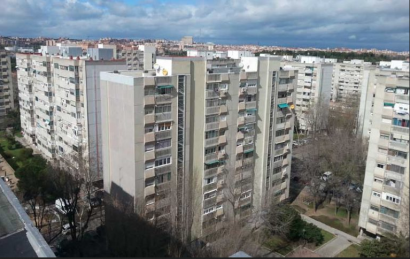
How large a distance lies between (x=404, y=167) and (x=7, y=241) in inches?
286

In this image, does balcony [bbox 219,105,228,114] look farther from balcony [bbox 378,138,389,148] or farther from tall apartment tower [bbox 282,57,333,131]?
tall apartment tower [bbox 282,57,333,131]

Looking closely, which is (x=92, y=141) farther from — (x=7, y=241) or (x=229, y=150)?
(x=7, y=241)

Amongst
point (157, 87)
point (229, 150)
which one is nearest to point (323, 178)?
point (229, 150)

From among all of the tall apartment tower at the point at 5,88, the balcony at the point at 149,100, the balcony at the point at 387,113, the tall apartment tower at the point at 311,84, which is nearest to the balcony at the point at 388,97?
the balcony at the point at 387,113

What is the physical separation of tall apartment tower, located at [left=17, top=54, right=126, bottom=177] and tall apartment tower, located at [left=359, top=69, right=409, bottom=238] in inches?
326

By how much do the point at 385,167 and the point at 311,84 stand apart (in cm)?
1342

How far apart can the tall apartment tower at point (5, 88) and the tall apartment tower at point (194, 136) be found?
1577 cm

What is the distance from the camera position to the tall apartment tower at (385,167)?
738cm

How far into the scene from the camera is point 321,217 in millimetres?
10539

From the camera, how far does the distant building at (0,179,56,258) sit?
4.12 meters

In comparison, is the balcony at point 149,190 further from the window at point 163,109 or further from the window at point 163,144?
the window at point 163,109

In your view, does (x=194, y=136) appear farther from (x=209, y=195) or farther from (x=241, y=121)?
(x=209, y=195)

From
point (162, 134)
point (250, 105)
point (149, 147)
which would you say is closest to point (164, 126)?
point (162, 134)

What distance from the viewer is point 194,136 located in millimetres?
8672
